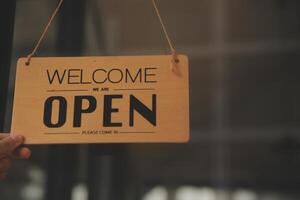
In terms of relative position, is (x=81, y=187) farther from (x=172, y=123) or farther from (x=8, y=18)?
(x=8, y=18)

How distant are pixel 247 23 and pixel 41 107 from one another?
15.0 inches

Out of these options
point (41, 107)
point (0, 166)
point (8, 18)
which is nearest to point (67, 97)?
point (41, 107)

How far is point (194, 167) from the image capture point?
79 centimetres

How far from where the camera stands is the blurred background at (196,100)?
783mm

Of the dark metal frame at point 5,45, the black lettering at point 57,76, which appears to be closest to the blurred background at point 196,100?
the dark metal frame at point 5,45

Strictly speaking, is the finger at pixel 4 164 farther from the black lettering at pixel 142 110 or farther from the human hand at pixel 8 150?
the black lettering at pixel 142 110

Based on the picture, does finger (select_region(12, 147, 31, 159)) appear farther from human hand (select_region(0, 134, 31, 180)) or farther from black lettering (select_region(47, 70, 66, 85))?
black lettering (select_region(47, 70, 66, 85))

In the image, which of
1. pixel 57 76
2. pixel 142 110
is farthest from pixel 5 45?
pixel 142 110

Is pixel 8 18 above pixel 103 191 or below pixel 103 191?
above

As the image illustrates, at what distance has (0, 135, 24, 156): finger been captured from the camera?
732 mm

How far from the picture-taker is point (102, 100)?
0.75 m

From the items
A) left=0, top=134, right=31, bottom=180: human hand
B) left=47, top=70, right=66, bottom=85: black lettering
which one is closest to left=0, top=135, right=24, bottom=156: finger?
left=0, top=134, right=31, bottom=180: human hand

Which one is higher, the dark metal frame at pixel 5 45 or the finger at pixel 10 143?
the dark metal frame at pixel 5 45

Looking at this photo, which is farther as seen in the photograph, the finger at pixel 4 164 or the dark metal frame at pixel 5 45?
the dark metal frame at pixel 5 45
